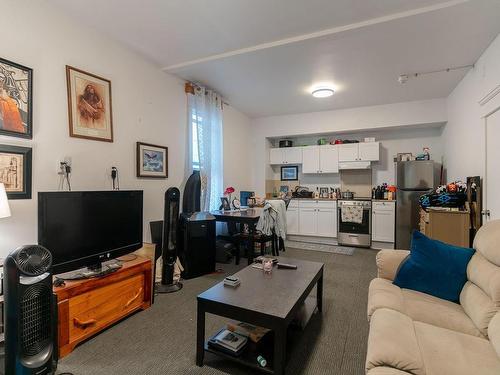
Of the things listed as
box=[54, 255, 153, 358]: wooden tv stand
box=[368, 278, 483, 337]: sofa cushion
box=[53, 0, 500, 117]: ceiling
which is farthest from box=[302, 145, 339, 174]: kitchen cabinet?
box=[54, 255, 153, 358]: wooden tv stand

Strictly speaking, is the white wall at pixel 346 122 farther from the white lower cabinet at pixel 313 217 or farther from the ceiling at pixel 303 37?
the white lower cabinet at pixel 313 217

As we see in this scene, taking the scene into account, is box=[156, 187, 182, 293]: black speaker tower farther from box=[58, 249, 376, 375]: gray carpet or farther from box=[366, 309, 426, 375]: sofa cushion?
box=[366, 309, 426, 375]: sofa cushion

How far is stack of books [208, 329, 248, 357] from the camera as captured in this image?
1.78 m

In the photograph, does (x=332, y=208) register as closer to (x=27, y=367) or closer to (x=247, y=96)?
(x=247, y=96)

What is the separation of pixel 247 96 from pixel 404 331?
4150mm

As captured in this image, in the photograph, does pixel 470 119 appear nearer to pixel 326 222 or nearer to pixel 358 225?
pixel 358 225

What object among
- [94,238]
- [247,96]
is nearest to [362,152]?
[247,96]

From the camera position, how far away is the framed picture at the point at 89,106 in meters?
2.55

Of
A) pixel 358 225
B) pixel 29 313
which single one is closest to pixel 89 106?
pixel 29 313

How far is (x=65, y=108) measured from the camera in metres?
2.51

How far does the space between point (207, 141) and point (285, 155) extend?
2.34 meters

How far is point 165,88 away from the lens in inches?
146

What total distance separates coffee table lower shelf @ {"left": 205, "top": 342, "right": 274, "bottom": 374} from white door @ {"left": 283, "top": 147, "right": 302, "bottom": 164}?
4.68 metres

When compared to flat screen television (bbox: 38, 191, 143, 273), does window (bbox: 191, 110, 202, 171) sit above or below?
above
